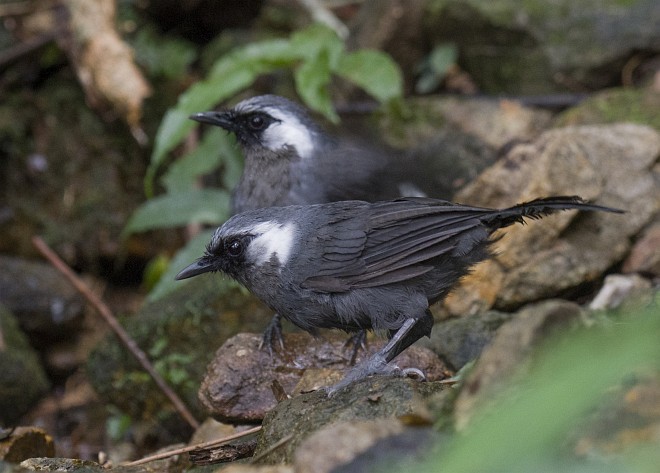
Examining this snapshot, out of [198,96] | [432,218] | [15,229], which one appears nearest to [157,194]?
[15,229]

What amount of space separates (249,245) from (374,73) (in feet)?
10.8

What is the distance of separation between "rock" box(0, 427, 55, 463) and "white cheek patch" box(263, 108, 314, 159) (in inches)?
86.2

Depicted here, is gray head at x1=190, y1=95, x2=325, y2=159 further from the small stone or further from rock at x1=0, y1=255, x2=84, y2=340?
the small stone

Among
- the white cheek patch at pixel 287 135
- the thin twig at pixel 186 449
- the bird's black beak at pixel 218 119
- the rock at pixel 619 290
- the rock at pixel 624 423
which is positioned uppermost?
the bird's black beak at pixel 218 119

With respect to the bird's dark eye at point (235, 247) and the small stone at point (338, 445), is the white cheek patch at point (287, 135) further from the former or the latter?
the small stone at point (338, 445)

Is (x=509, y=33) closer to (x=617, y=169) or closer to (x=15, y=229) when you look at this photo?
(x=617, y=169)

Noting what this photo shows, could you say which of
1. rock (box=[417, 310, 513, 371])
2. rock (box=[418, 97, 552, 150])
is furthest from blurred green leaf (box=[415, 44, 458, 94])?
rock (box=[417, 310, 513, 371])

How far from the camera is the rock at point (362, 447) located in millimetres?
2152

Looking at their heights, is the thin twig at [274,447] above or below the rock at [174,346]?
above

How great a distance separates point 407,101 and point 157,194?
2.65 m

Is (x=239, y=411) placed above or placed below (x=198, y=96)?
below

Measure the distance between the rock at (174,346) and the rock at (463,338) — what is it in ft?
4.52

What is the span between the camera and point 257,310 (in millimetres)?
5578

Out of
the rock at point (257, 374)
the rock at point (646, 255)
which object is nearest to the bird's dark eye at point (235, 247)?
the rock at point (257, 374)
